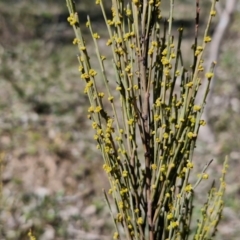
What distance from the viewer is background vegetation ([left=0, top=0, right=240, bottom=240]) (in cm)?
498

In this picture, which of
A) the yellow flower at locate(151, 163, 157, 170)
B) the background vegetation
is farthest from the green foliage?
the background vegetation

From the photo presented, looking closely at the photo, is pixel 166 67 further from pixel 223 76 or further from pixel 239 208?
pixel 223 76

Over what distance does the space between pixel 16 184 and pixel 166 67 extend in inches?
161

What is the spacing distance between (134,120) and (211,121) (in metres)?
5.65

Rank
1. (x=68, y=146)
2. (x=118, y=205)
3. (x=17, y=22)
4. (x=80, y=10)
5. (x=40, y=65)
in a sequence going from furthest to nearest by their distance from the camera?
(x=80, y=10)
(x=17, y=22)
(x=40, y=65)
(x=68, y=146)
(x=118, y=205)

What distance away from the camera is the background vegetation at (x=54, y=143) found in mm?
4980

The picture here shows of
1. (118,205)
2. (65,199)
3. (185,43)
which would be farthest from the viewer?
(185,43)

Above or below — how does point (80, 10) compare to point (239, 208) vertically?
above

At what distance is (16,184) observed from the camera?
5340 millimetres

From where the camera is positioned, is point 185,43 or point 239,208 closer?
point 239,208

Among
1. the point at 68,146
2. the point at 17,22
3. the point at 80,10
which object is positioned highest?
the point at 80,10

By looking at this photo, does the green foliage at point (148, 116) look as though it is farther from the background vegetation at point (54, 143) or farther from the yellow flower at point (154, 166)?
the background vegetation at point (54, 143)

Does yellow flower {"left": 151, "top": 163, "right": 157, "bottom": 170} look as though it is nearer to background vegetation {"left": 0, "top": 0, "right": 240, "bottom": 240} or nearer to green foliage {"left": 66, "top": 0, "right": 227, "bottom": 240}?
green foliage {"left": 66, "top": 0, "right": 227, "bottom": 240}

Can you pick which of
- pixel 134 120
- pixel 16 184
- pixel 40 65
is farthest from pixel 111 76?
pixel 134 120
